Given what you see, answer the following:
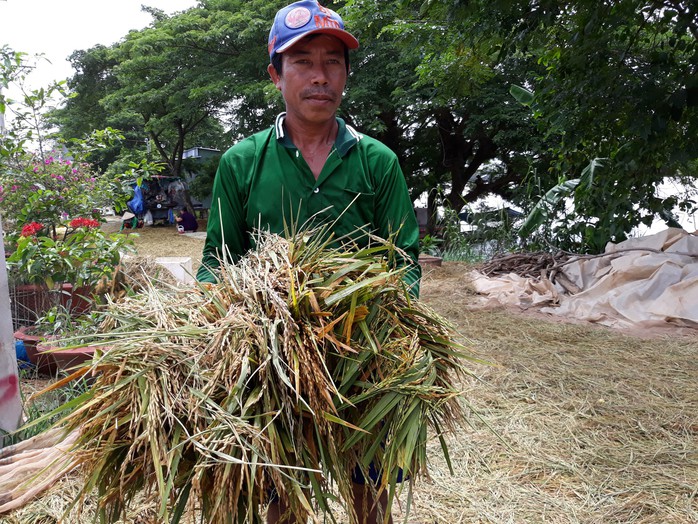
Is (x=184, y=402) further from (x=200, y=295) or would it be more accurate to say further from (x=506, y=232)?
(x=506, y=232)

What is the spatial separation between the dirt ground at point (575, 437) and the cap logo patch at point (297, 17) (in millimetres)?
1056

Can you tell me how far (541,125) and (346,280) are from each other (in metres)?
6.23

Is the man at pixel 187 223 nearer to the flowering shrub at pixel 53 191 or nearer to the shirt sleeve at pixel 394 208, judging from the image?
the flowering shrub at pixel 53 191

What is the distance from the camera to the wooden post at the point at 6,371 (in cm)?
274

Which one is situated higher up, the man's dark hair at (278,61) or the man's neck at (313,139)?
the man's dark hair at (278,61)

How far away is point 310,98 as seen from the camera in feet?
5.42

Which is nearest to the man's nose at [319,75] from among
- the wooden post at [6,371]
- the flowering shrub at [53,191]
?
the wooden post at [6,371]

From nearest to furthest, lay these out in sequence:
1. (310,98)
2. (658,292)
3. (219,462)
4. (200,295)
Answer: (219,462)
(200,295)
(310,98)
(658,292)

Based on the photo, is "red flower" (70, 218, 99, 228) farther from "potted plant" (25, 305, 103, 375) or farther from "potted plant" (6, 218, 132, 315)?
"potted plant" (25, 305, 103, 375)

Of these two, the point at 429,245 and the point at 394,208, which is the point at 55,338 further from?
→ the point at 429,245

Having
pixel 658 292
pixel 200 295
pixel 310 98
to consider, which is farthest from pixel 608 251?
pixel 200 295

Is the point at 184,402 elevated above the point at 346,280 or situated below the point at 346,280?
below

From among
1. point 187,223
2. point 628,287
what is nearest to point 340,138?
point 628,287

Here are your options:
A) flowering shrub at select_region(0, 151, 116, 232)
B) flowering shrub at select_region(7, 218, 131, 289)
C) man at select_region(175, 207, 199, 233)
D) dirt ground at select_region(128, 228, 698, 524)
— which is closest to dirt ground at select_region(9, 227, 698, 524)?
dirt ground at select_region(128, 228, 698, 524)
